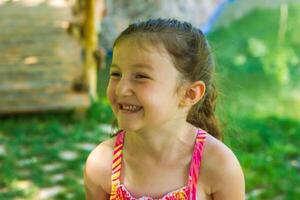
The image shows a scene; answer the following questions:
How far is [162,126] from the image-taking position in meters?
1.79

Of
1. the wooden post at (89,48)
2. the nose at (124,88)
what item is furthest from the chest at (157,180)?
the wooden post at (89,48)

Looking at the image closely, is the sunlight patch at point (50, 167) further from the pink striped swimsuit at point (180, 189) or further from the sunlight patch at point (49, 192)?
the pink striped swimsuit at point (180, 189)

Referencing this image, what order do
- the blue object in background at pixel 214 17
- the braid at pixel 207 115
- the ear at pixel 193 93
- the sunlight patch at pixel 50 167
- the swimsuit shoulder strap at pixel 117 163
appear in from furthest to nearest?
the blue object in background at pixel 214 17, the sunlight patch at pixel 50 167, the braid at pixel 207 115, the swimsuit shoulder strap at pixel 117 163, the ear at pixel 193 93

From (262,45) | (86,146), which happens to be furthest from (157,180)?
(262,45)

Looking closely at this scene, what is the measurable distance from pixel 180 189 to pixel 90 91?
12.5ft

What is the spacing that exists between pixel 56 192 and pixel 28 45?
2.50 metres

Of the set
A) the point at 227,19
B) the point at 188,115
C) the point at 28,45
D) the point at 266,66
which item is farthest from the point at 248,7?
the point at 188,115

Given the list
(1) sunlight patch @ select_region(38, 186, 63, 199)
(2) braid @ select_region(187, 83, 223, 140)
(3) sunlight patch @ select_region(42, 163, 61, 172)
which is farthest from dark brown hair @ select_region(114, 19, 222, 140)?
(3) sunlight patch @ select_region(42, 163, 61, 172)

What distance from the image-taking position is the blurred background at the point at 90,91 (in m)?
3.84

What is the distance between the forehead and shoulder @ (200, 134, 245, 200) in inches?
12.7

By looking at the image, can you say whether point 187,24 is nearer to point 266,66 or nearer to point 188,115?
point 188,115

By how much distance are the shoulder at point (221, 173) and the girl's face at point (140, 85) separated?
239 mm

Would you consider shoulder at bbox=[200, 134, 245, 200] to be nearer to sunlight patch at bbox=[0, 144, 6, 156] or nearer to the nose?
the nose

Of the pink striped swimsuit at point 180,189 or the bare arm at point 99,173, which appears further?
the bare arm at point 99,173
